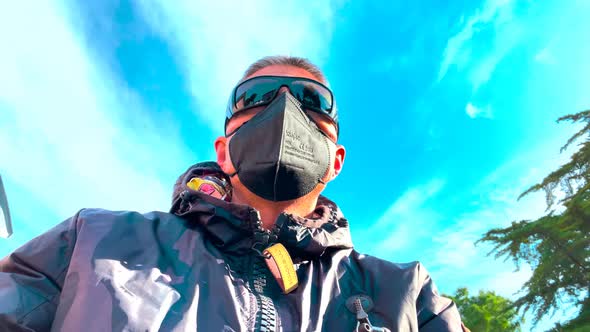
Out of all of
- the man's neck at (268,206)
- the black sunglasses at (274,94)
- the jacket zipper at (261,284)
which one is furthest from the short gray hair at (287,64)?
the jacket zipper at (261,284)

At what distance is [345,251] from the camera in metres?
2.20

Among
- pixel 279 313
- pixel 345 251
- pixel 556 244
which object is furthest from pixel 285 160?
pixel 556 244

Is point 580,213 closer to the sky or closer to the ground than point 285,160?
closer to the sky

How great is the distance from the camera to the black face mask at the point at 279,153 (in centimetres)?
228

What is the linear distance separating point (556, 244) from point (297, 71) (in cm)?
1311

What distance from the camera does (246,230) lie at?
193 cm

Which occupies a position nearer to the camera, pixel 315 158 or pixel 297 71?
pixel 315 158

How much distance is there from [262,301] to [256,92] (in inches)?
60.9

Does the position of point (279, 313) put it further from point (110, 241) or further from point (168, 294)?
point (110, 241)

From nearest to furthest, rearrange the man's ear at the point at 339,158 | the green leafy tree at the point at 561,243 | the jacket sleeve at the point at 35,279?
1. the jacket sleeve at the point at 35,279
2. the man's ear at the point at 339,158
3. the green leafy tree at the point at 561,243

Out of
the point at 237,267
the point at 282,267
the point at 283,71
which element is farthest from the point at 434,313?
the point at 283,71

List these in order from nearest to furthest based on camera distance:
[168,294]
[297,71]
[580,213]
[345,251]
A: [168,294] < [345,251] < [297,71] < [580,213]

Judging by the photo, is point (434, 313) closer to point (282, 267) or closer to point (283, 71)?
point (282, 267)

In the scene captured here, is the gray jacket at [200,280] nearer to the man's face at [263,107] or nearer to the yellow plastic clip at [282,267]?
the yellow plastic clip at [282,267]
